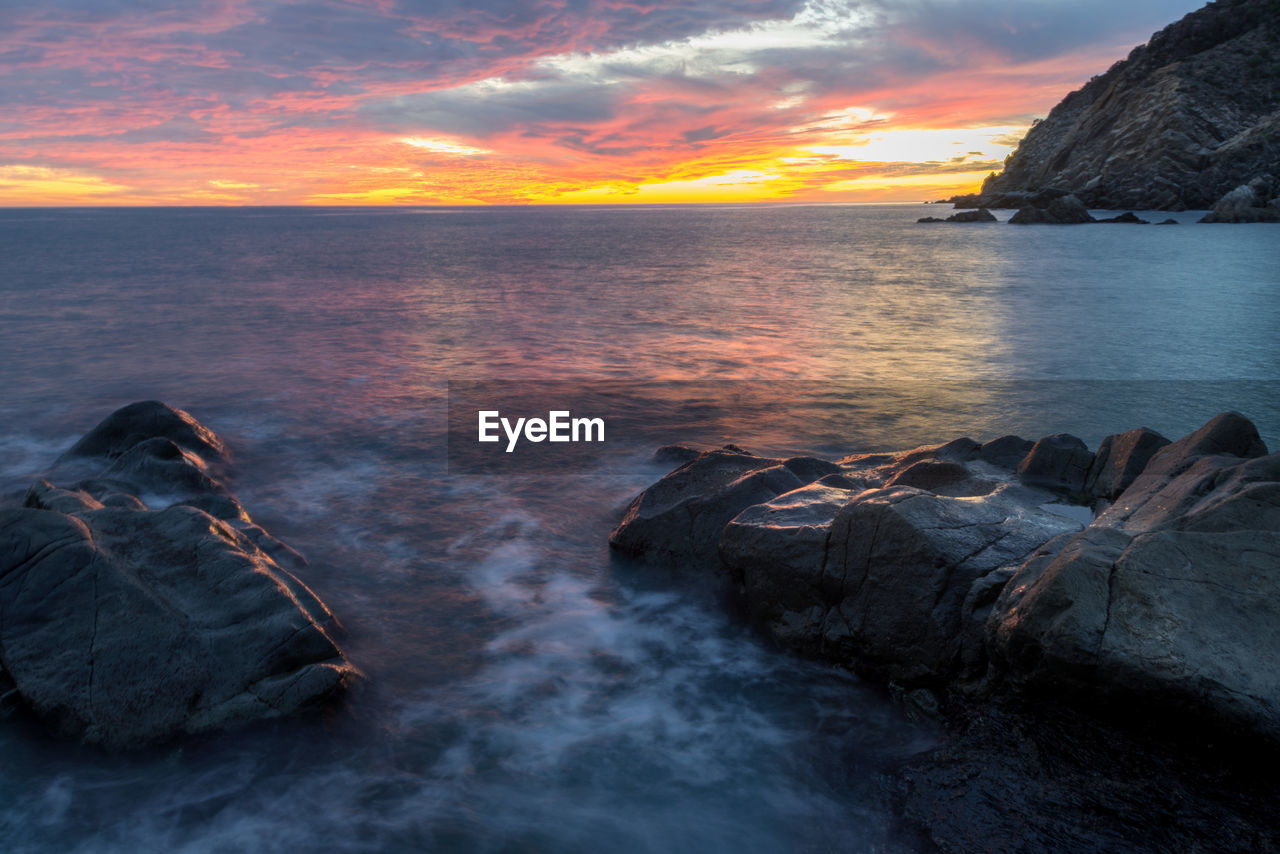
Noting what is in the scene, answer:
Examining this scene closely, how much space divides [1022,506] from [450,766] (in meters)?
6.85

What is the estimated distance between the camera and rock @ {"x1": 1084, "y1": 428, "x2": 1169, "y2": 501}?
31.3 ft

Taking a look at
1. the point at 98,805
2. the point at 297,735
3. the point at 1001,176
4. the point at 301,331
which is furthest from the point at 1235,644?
the point at 1001,176

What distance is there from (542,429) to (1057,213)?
101855 millimetres

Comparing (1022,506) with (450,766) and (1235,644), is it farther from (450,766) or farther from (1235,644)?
(450,766)

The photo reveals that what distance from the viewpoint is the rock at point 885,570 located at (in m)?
7.18

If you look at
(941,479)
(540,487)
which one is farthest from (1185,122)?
(540,487)

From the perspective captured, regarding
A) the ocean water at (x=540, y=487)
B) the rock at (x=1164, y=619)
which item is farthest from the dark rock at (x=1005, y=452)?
the rock at (x=1164, y=619)

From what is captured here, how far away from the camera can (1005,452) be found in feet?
37.3

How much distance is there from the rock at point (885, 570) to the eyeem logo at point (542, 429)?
25.5 feet

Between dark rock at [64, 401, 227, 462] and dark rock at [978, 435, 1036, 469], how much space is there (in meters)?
13.3

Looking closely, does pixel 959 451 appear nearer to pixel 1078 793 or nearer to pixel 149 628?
pixel 1078 793

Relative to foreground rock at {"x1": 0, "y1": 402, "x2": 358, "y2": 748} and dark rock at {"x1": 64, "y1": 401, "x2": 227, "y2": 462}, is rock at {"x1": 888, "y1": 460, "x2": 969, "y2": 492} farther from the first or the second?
dark rock at {"x1": 64, "y1": 401, "x2": 227, "y2": 462}

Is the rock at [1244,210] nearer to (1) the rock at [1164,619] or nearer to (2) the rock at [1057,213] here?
(2) the rock at [1057,213]

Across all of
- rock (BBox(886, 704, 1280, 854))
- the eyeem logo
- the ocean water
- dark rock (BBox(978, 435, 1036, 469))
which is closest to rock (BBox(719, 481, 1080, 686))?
the ocean water
